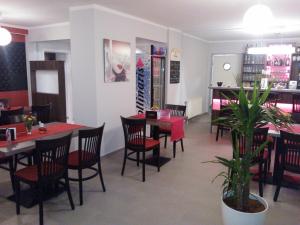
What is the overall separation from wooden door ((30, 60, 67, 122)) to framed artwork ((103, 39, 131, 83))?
2216 millimetres

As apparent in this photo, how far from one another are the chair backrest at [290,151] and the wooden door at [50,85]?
16.2ft

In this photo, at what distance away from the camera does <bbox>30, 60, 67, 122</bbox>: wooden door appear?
20.1 ft

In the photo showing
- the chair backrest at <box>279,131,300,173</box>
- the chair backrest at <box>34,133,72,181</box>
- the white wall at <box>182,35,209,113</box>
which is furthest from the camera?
the white wall at <box>182,35,209,113</box>

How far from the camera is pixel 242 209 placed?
2158mm

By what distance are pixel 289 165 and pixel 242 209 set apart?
112 centimetres

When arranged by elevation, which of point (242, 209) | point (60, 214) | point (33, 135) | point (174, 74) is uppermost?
point (174, 74)

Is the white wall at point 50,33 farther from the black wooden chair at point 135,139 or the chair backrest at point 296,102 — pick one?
the chair backrest at point 296,102

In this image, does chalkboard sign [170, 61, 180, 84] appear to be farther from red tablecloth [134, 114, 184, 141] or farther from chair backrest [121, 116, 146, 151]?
chair backrest [121, 116, 146, 151]

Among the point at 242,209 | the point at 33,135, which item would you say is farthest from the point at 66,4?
the point at 242,209

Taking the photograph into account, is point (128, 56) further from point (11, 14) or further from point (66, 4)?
point (11, 14)

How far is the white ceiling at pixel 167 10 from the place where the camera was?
376 cm

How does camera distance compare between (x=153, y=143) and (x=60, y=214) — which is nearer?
(x=60, y=214)

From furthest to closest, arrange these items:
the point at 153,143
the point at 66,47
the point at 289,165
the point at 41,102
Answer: the point at 66,47 → the point at 41,102 → the point at 153,143 → the point at 289,165

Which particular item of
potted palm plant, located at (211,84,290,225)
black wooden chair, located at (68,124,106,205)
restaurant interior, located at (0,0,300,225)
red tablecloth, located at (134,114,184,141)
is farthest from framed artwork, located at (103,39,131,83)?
potted palm plant, located at (211,84,290,225)
